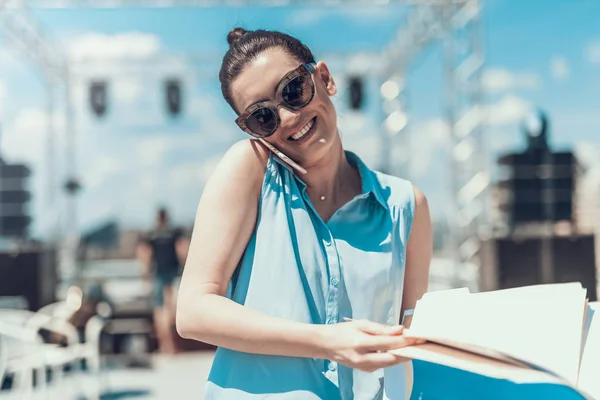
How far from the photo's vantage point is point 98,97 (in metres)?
10.2

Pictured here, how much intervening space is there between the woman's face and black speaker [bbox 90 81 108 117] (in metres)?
9.76

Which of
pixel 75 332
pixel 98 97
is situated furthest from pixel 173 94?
pixel 75 332

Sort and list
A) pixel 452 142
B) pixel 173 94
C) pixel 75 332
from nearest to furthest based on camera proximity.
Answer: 1. pixel 75 332
2. pixel 452 142
3. pixel 173 94

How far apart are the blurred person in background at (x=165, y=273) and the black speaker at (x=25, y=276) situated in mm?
1151

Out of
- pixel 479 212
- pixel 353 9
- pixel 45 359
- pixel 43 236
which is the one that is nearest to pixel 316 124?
pixel 45 359

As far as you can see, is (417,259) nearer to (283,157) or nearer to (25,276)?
(283,157)

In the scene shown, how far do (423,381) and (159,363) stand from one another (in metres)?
5.90

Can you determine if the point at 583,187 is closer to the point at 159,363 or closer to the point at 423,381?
the point at 159,363

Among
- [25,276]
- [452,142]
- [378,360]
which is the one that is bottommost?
[25,276]

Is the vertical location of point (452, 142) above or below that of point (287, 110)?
above

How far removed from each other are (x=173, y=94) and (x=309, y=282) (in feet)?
31.3

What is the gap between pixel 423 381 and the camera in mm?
795

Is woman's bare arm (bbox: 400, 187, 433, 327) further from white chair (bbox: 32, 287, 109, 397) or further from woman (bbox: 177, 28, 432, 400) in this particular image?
white chair (bbox: 32, 287, 109, 397)

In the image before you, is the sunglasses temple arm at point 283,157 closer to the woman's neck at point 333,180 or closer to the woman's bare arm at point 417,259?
the woman's neck at point 333,180
